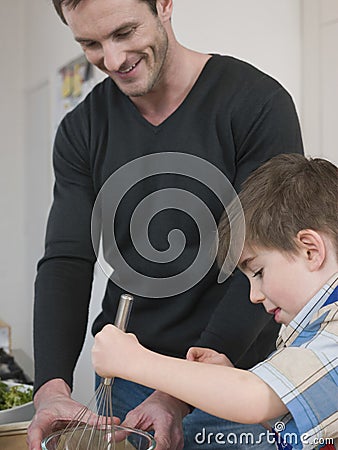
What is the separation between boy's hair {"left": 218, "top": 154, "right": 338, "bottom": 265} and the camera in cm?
93

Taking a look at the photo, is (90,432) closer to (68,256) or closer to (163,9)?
(68,256)

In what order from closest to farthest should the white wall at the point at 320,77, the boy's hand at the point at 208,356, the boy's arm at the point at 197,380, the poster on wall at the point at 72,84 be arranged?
the boy's arm at the point at 197,380, the boy's hand at the point at 208,356, the white wall at the point at 320,77, the poster on wall at the point at 72,84

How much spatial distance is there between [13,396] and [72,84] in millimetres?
2074

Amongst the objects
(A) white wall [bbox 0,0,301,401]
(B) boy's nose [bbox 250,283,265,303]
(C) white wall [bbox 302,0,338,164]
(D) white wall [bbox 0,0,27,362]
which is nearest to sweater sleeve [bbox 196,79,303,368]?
(B) boy's nose [bbox 250,283,265,303]

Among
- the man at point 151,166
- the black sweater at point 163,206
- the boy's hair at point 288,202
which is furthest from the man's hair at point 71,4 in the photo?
the boy's hair at point 288,202

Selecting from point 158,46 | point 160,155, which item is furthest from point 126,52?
point 160,155

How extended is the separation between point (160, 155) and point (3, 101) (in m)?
3.28

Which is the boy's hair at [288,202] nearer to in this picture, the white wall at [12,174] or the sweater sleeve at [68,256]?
the sweater sleeve at [68,256]

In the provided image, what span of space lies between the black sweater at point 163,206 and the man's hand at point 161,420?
0.13m

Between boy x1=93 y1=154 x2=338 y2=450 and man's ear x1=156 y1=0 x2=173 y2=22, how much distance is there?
0.33 metres

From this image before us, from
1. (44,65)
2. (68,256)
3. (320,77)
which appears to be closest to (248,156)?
(68,256)

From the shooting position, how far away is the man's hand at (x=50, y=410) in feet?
3.08

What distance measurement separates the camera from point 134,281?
1217 millimetres

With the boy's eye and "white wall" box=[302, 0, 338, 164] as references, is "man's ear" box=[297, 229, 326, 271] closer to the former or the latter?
the boy's eye
